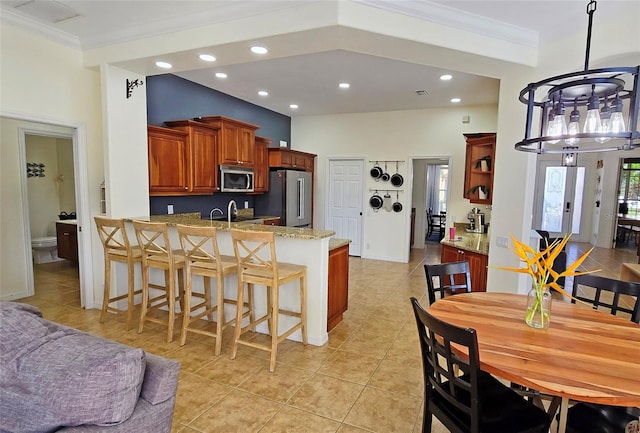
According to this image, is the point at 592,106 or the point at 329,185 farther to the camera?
the point at 329,185

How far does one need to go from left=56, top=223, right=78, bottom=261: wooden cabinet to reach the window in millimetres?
11747

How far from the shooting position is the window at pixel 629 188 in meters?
8.21

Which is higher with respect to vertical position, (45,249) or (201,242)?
(201,242)

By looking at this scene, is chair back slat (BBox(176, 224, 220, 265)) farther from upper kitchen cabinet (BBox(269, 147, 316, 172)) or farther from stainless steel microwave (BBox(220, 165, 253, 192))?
upper kitchen cabinet (BBox(269, 147, 316, 172))

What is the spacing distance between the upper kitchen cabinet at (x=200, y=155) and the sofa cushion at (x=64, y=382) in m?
3.34

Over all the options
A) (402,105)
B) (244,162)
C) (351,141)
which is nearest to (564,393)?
(244,162)

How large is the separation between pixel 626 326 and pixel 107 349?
2518mm

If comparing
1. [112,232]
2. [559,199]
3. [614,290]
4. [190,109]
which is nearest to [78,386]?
[112,232]

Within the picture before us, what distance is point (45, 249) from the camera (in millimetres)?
5965

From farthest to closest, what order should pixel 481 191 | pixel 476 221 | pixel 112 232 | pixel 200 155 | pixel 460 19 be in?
pixel 476 221
pixel 481 191
pixel 200 155
pixel 112 232
pixel 460 19

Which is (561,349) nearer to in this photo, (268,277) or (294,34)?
(268,277)

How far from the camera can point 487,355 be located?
1477 mm

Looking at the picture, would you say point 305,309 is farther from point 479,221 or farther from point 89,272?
point 479,221

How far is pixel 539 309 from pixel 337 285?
79.7 inches
